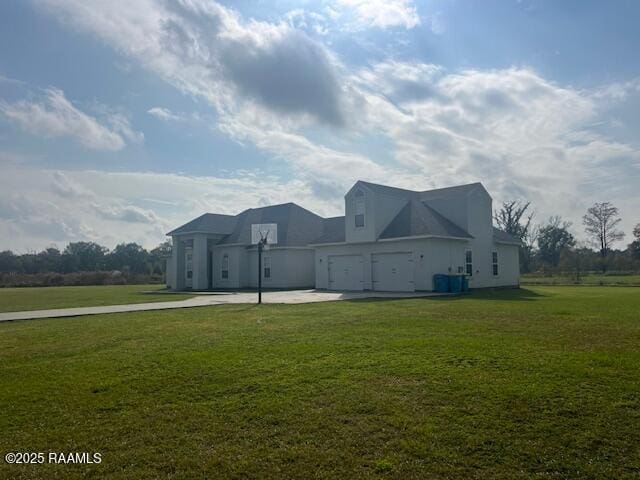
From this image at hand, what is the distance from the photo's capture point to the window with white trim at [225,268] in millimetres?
36156

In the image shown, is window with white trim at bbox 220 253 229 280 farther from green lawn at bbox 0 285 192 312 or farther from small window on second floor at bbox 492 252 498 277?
small window on second floor at bbox 492 252 498 277

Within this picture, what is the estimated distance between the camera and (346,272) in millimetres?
28531

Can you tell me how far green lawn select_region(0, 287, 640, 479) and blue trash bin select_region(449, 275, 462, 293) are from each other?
14100mm

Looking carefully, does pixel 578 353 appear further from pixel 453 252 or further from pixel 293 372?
pixel 453 252

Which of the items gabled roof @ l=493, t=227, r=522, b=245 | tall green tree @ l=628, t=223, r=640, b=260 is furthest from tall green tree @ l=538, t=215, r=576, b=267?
gabled roof @ l=493, t=227, r=522, b=245

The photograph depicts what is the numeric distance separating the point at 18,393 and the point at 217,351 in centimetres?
300

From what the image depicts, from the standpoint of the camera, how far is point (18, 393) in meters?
6.11

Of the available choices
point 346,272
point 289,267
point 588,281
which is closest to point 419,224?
point 346,272

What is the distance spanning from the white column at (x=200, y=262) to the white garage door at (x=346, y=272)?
38.8 ft

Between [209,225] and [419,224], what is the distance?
1861cm

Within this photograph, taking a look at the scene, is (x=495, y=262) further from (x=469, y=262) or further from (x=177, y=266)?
(x=177, y=266)

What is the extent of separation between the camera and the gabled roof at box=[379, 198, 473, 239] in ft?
82.0

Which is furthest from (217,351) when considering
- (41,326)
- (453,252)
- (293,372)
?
(453,252)

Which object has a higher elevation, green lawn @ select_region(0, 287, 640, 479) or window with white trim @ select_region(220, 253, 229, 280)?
window with white trim @ select_region(220, 253, 229, 280)
